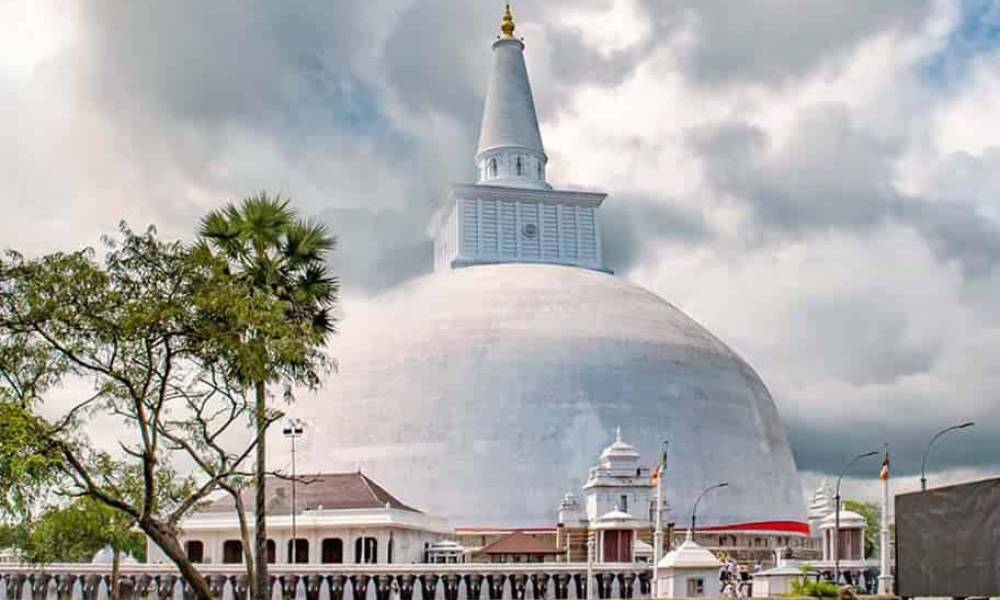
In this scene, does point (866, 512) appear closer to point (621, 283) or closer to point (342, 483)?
point (621, 283)

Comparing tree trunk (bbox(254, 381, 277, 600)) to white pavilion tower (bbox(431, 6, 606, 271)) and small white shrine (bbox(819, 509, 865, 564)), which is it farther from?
white pavilion tower (bbox(431, 6, 606, 271))

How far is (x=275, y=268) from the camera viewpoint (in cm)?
3472

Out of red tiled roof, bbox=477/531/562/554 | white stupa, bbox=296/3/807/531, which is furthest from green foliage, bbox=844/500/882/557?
red tiled roof, bbox=477/531/562/554

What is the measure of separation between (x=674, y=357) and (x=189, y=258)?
41154mm

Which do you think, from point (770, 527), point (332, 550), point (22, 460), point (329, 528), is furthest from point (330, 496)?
point (22, 460)

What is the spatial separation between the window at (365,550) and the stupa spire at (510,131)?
86.3 ft

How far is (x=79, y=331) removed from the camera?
28.9 metres

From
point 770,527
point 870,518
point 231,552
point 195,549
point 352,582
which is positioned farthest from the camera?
point 870,518

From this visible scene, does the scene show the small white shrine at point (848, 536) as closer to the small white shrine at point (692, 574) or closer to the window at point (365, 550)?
the small white shrine at point (692, 574)

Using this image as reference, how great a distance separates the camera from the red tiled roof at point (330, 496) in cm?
5794

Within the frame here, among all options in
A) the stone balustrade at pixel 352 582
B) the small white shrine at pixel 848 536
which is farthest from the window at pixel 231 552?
the small white shrine at pixel 848 536

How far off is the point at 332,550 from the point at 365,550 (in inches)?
68.7

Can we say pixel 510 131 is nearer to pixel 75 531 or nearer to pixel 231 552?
pixel 231 552

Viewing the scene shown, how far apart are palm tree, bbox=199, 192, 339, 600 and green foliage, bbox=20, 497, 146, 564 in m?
5.24
